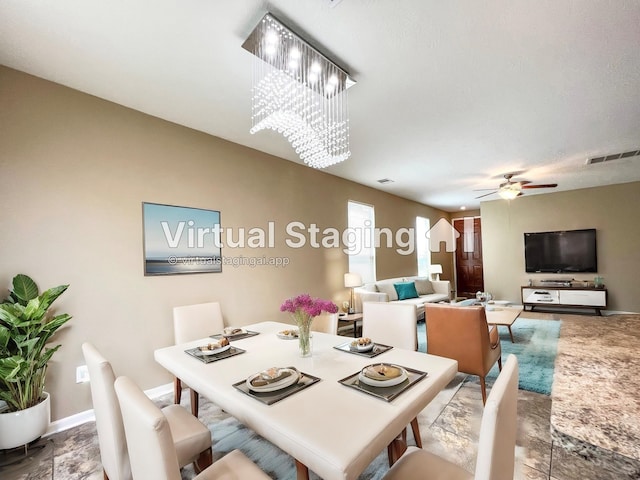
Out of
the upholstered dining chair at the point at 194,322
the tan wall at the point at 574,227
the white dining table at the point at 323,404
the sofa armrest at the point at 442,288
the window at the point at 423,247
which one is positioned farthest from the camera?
the window at the point at 423,247

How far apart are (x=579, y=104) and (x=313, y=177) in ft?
10.5

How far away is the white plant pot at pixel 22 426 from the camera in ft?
6.34

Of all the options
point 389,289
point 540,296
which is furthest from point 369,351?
point 540,296

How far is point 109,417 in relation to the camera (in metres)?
1.24

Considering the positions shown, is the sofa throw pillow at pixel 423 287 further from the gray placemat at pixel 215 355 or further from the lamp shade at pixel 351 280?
the gray placemat at pixel 215 355

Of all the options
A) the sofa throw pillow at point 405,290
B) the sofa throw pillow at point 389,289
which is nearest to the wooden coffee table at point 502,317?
the sofa throw pillow at point 405,290

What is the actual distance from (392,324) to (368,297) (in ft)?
9.11

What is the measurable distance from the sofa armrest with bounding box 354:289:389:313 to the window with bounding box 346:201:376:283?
1.54 ft

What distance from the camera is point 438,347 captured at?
2.76 meters

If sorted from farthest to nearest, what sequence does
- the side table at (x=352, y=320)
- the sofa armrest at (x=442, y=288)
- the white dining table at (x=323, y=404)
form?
1. the sofa armrest at (x=442, y=288)
2. the side table at (x=352, y=320)
3. the white dining table at (x=323, y=404)

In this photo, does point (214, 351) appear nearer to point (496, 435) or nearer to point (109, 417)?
point (109, 417)

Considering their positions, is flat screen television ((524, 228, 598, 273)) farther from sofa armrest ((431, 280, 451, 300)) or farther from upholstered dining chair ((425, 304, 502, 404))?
upholstered dining chair ((425, 304, 502, 404))

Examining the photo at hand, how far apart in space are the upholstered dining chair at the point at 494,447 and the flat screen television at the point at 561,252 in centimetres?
707

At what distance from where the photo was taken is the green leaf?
→ 2.11m
